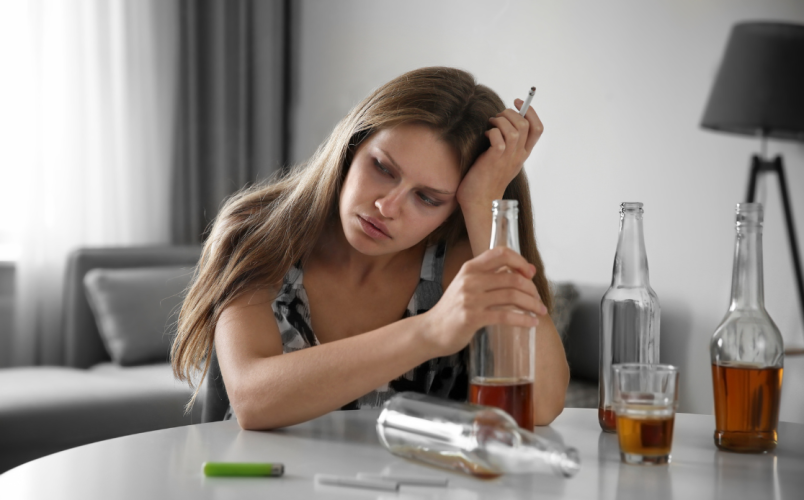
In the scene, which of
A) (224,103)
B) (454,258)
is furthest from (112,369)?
(454,258)

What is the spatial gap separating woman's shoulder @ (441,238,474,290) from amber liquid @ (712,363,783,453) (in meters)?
0.60

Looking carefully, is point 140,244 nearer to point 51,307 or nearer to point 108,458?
point 51,307

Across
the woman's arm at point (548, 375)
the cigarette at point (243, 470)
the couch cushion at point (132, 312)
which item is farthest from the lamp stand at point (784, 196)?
the couch cushion at point (132, 312)

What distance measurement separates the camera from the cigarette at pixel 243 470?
716mm

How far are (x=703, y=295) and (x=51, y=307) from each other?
9.10 feet

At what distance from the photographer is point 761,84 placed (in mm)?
2080

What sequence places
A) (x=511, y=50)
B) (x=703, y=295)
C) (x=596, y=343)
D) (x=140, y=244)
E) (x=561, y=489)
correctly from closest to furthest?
(x=561, y=489), (x=703, y=295), (x=596, y=343), (x=511, y=50), (x=140, y=244)

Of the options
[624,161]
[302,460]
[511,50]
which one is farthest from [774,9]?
[302,460]

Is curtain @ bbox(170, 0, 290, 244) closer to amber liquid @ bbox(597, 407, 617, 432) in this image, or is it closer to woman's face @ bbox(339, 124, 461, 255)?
woman's face @ bbox(339, 124, 461, 255)

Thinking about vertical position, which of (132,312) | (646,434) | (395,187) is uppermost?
(395,187)

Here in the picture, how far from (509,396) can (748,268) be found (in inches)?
11.1

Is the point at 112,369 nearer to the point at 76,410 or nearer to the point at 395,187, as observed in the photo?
the point at 76,410

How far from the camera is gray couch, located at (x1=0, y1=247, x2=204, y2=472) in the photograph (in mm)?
2404

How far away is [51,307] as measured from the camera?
11.5 ft
